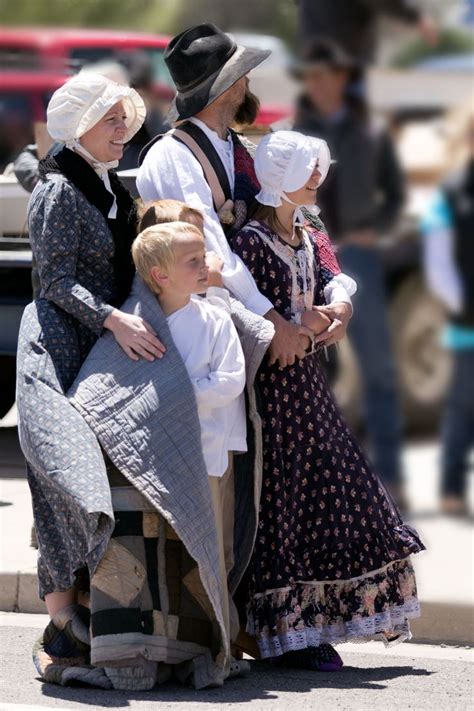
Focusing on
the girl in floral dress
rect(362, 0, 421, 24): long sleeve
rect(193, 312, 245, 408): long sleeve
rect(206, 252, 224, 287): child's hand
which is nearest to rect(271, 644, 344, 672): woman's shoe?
the girl in floral dress

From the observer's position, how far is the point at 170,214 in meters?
3.94

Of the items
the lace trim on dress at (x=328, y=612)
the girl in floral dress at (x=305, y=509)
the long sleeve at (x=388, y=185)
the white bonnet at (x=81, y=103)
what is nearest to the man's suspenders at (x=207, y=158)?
the girl in floral dress at (x=305, y=509)

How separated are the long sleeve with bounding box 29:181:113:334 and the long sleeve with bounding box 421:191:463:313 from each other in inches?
76.3

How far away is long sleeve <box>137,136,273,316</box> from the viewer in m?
4.05

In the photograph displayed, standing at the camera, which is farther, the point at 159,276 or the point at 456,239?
the point at 159,276

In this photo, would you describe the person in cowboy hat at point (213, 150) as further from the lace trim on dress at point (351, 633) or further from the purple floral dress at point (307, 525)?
the lace trim on dress at point (351, 633)

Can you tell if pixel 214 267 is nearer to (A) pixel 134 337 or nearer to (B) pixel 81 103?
(A) pixel 134 337

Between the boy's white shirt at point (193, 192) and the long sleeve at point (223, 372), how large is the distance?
13cm

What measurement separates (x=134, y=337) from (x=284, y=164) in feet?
2.13

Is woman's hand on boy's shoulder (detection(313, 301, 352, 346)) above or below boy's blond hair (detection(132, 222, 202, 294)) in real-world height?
below

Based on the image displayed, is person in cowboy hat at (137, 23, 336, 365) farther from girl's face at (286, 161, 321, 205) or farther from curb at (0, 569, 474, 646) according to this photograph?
curb at (0, 569, 474, 646)

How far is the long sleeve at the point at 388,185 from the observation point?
2363 millimetres

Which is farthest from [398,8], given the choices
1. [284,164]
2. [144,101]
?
[144,101]

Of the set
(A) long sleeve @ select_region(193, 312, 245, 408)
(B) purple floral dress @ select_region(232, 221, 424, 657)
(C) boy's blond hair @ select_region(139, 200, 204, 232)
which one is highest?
(C) boy's blond hair @ select_region(139, 200, 204, 232)
